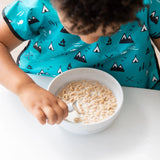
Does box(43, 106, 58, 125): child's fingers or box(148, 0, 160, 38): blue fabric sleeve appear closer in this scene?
box(43, 106, 58, 125): child's fingers

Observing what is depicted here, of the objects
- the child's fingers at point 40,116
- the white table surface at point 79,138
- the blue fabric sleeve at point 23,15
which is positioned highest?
the blue fabric sleeve at point 23,15

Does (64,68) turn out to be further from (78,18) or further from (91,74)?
(78,18)

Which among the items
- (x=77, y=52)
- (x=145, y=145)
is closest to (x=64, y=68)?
(x=77, y=52)

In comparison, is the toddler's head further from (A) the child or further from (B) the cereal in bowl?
(B) the cereal in bowl

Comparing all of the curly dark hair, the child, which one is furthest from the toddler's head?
the child

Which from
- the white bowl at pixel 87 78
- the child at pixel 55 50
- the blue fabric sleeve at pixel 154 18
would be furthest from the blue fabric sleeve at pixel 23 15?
the blue fabric sleeve at pixel 154 18

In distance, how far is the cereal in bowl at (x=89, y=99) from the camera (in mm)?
538

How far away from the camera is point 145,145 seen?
53 centimetres

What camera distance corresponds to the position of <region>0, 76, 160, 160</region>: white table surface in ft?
1.68

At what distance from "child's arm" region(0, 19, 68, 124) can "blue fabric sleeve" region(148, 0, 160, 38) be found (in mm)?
344

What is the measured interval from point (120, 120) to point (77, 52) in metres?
0.23

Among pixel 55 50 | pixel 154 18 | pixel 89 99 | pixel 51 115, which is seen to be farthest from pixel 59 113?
pixel 154 18

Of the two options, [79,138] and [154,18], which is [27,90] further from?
[154,18]

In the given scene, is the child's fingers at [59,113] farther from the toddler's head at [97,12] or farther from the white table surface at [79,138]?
the toddler's head at [97,12]
